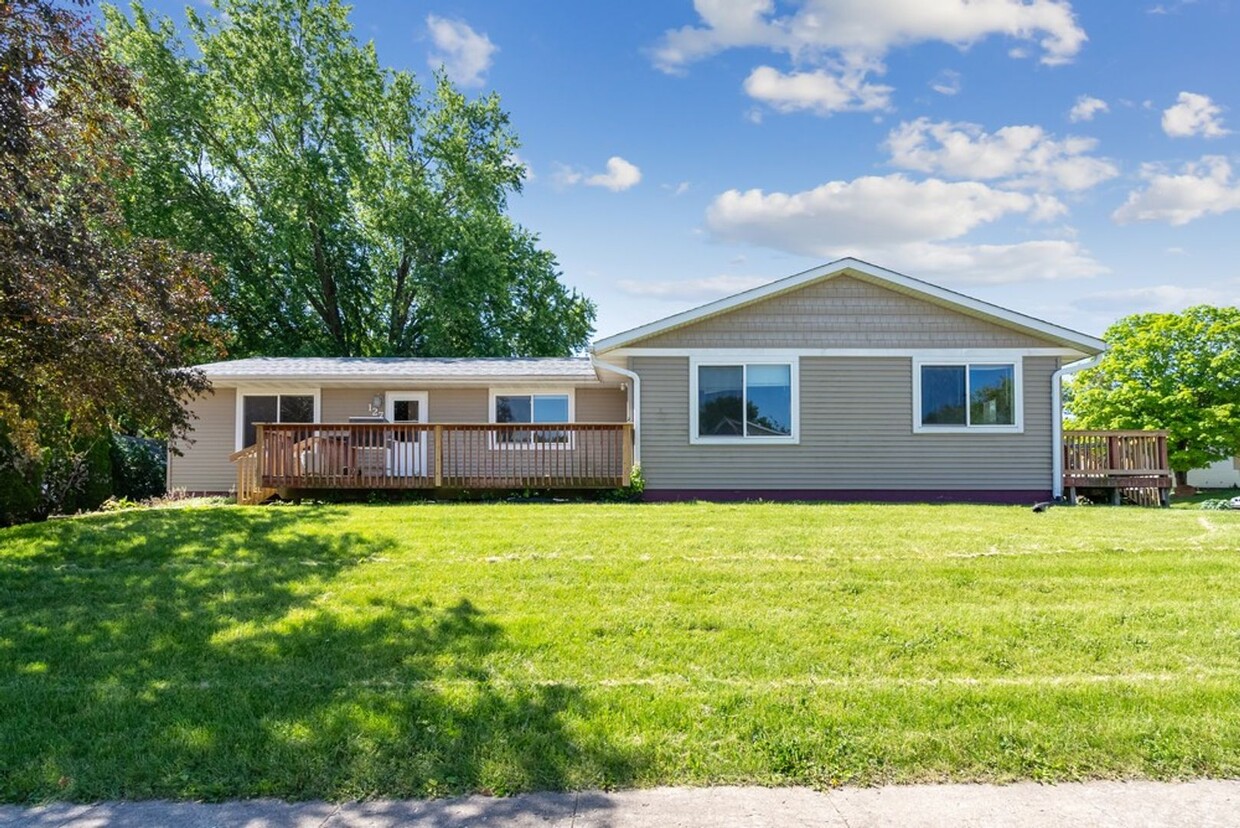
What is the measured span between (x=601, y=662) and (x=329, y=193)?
24401 mm

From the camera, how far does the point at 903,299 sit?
12.2 meters

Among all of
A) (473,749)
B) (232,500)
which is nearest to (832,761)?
(473,749)

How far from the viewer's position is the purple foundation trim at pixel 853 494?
39.9ft

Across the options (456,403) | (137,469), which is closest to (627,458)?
(456,403)

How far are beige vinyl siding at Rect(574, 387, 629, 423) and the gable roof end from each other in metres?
2.74

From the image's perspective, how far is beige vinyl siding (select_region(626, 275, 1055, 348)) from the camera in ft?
39.9

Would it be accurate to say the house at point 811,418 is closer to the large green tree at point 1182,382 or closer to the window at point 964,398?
the window at point 964,398

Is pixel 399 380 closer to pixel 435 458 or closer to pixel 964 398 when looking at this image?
pixel 435 458

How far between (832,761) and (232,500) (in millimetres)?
13095

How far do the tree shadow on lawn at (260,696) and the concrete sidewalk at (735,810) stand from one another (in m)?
0.09

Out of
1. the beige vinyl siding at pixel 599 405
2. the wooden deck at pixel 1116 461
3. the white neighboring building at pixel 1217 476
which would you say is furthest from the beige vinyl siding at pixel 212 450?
the white neighboring building at pixel 1217 476

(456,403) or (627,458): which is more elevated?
(456,403)

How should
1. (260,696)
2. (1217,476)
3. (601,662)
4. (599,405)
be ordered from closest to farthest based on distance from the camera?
1. (260,696)
2. (601,662)
3. (599,405)
4. (1217,476)

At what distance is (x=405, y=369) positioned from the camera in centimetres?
1461
